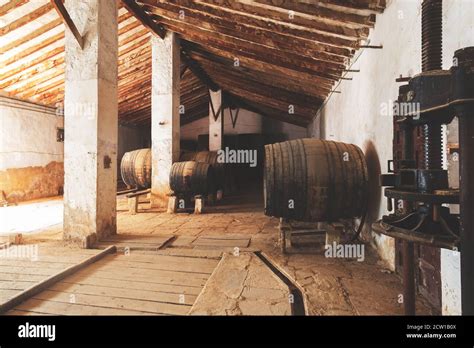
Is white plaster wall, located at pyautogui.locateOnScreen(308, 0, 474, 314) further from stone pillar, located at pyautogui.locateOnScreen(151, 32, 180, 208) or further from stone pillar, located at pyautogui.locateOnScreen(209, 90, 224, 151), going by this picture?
stone pillar, located at pyautogui.locateOnScreen(209, 90, 224, 151)

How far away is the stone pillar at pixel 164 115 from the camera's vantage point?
25.6 ft

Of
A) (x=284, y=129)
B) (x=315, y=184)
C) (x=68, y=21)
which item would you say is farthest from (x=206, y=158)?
(x=284, y=129)

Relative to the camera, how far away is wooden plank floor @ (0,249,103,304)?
247cm

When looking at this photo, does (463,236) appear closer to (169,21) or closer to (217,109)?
(169,21)

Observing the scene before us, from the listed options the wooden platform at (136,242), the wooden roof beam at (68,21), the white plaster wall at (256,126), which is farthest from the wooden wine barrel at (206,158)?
the white plaster wall at (256,126)

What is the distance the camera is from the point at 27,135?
9.62m

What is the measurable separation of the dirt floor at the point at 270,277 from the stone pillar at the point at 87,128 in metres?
0.47

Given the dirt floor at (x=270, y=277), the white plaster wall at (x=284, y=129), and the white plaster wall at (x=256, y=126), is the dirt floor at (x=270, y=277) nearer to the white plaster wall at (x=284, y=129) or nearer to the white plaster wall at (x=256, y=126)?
the white plaster wall at (x=284, y=129)

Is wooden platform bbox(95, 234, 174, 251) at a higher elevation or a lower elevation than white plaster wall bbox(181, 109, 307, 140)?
lower

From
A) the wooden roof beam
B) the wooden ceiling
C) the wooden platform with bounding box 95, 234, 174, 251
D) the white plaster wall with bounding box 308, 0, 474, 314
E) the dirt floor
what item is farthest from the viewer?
the wooden ceiling

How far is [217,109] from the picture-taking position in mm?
13273

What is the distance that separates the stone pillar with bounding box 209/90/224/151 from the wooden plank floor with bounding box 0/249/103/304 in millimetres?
10049

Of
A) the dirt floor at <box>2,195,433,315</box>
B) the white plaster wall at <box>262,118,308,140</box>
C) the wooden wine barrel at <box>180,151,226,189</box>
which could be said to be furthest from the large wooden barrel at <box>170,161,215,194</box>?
the white plaster wall at <box>262,118,308,140</box>

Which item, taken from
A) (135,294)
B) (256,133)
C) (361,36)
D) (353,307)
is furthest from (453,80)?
(256,133)
